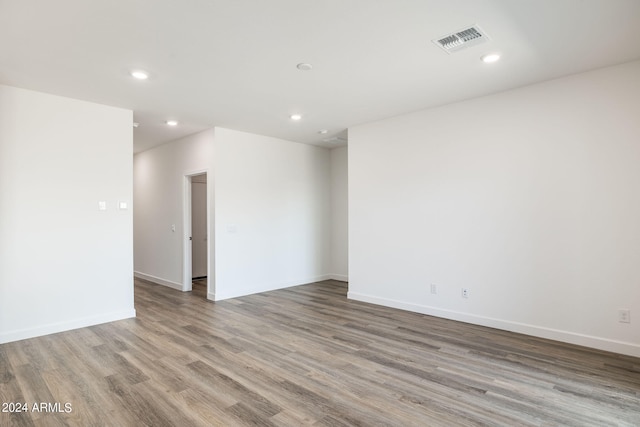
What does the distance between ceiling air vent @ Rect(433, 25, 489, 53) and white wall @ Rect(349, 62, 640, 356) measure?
143cm

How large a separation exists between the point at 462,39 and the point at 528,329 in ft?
10.2

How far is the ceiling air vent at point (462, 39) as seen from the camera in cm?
267

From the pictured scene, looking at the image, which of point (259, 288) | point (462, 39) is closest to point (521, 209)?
point (462, 39)

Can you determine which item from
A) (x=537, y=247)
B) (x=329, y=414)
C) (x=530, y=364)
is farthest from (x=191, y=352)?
(x=537, y=247)

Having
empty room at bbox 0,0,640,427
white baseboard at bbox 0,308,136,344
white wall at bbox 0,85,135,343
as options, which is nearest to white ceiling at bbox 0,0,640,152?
empty room at bbox 0,0,640,427

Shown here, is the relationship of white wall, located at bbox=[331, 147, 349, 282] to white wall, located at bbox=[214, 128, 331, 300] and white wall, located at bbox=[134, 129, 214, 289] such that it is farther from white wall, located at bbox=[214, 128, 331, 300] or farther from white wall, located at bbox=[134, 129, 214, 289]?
white wall, located at bbox=[134, 129, 214, 289]

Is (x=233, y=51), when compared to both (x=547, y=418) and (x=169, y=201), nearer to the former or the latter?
(x=547, y=418)

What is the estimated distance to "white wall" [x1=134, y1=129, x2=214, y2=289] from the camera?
5.93 meters

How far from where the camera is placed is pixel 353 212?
5523mm

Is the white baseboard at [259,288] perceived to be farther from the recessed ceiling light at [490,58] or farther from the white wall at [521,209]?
the recessed ceiling light at [490,58]

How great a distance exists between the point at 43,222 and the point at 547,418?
508 cm

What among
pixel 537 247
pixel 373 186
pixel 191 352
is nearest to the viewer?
pixel 191 352

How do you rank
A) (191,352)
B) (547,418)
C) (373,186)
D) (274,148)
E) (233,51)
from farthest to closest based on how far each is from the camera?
(274,148), (373,186), (191,352), (233,51), (547,418)

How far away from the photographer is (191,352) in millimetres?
3322
